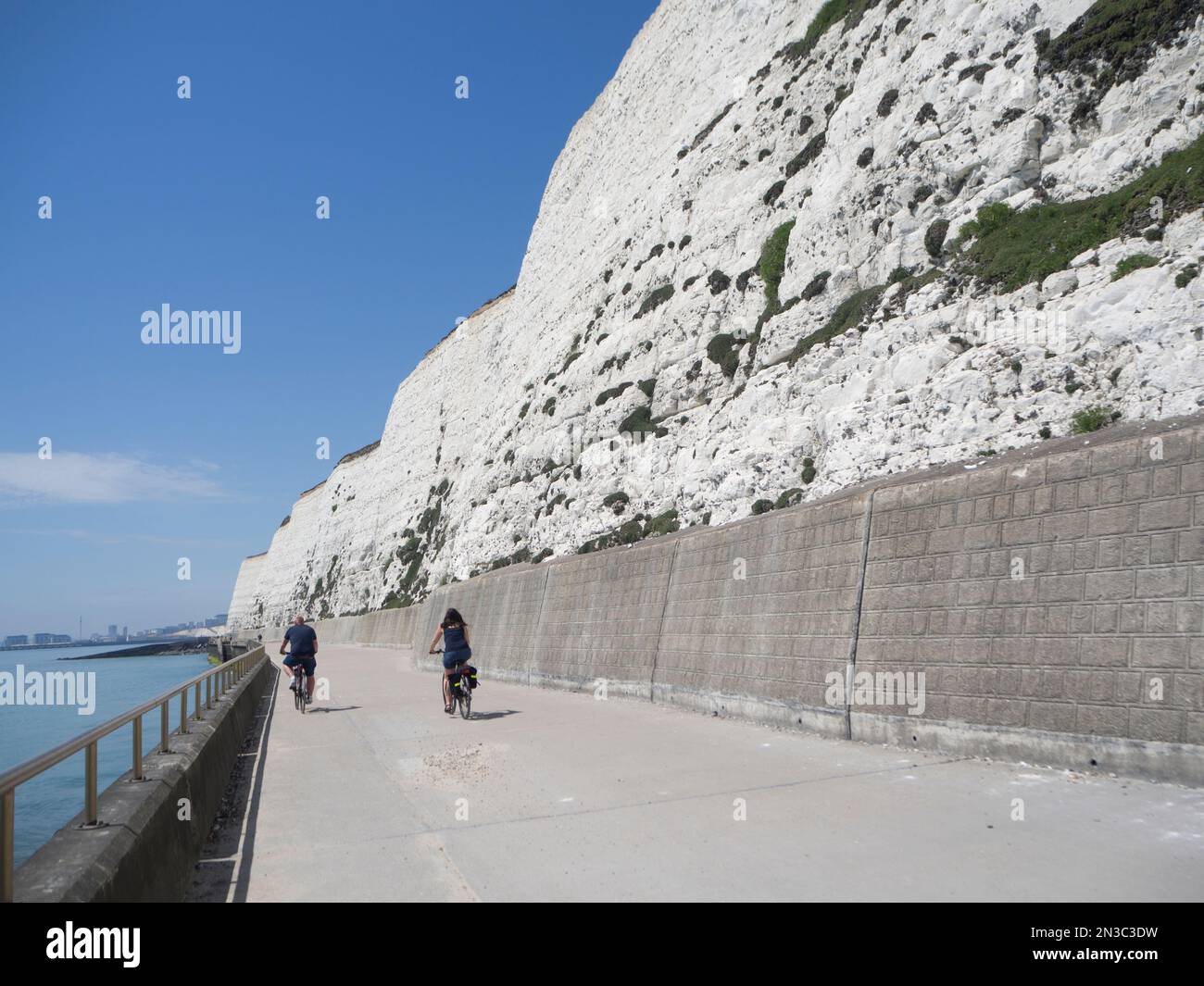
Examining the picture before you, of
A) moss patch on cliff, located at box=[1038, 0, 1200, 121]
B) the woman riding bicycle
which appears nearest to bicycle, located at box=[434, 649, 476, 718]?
the woman riding bicycle

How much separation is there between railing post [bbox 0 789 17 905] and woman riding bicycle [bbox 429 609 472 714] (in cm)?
1088

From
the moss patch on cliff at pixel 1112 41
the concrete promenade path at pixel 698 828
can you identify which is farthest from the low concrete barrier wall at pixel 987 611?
the moss patch on cliff at pixel 1112 41

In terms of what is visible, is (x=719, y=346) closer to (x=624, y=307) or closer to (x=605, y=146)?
(x=624, y=307)

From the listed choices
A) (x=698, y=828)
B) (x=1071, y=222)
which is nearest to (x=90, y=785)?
(x=698, y=828)

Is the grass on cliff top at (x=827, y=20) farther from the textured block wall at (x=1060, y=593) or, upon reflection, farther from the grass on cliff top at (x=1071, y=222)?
the textured block wall at (x=1060, y=593)

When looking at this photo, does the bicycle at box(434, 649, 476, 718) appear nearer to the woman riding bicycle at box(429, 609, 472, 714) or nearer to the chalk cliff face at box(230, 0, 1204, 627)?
the woman riding bicycle at box(429, 609, 472, 714)

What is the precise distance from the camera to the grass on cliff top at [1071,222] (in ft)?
52.3

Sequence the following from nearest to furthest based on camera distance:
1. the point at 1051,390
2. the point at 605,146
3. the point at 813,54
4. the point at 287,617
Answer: the point at 1051,390
the point at 813,54
the point at 605,146
the point at 287,617

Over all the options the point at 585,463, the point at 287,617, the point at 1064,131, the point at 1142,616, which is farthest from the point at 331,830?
the point at 287,617

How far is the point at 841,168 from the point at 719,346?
6.32m

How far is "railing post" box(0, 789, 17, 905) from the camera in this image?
3488 millimetres

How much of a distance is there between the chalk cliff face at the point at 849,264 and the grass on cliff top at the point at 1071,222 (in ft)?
0.22

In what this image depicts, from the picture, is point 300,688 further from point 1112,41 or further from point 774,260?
point 1112,41
